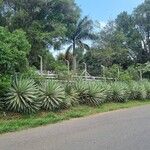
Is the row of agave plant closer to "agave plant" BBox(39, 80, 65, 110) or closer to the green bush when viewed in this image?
"agave plant" BBox(39, 80, 65, 110)

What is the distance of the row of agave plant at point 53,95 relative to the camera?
1873 cm

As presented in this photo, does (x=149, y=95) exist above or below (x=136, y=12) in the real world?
below

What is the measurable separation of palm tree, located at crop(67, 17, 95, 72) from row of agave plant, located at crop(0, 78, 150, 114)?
28.7 meters

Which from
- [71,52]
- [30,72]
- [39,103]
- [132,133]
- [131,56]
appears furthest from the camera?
[131,56]

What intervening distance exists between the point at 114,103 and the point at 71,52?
3199 centimetres

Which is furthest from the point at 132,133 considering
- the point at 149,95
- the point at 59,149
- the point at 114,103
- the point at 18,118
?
the point at 149,95

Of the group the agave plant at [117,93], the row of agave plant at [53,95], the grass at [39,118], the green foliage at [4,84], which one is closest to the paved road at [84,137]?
the grass at [39,118]

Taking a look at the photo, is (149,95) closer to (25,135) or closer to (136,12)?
(25,135)

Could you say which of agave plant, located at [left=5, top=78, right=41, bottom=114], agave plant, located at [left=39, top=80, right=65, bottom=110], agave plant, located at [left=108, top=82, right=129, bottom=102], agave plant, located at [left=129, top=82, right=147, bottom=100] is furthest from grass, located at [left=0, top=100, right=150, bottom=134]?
agave plant, located at [left=129, top=82, right=147, bottom=100]

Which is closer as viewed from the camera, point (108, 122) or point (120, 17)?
point (108, 122)

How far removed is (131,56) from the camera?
69.2m

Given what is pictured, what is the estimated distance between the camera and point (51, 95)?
20.4 metres

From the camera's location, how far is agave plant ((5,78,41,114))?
1852 cm

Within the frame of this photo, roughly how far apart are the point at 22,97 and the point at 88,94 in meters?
6.03
